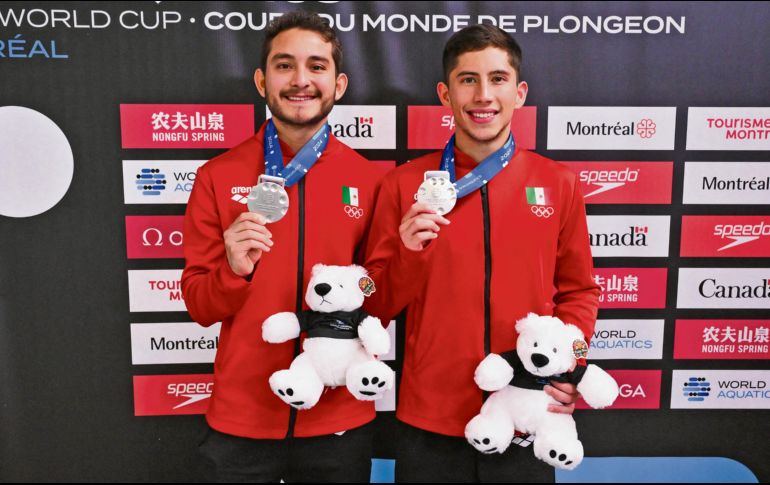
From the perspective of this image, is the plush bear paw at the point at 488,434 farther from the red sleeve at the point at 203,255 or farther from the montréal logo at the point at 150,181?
the montréal logo at the point at 150,181

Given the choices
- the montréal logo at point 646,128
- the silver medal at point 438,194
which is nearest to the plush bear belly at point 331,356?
the silver medal at point 438,194

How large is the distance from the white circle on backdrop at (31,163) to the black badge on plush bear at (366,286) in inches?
61.8

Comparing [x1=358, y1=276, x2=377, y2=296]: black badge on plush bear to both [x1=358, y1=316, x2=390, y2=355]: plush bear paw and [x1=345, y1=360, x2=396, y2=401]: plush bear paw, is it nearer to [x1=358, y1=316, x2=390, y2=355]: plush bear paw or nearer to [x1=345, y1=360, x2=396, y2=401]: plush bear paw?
[x1=358, y1=316, x2=390, y2=355]: plush bear paw

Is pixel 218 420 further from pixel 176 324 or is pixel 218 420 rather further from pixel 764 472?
pixel 764 472

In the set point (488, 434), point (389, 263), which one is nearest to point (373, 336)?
point (389, 263)

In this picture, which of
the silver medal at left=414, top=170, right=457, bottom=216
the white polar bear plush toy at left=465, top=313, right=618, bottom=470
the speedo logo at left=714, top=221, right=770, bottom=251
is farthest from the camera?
the speedo logo at left=714, top=221, right=770, bottom=251

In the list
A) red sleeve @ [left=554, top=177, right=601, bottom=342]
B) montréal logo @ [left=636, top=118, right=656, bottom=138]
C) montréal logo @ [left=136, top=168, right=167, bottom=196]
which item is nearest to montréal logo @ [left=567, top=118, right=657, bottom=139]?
montréal logo @ [left=636, top=118, right=656, bottom=138]

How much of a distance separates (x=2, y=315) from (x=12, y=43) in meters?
1.17

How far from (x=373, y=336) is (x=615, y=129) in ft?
5.04

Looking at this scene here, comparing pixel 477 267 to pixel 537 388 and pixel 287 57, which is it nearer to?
pixel 537 388

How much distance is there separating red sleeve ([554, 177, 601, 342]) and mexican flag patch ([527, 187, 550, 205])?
0.09 metres

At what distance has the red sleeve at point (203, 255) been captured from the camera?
1.91 metres

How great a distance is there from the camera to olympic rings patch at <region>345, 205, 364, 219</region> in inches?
79.8

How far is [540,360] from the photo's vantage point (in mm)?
1832
